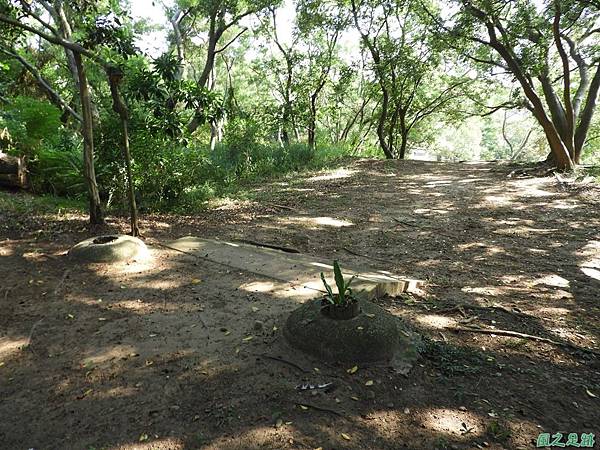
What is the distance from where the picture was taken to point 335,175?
11039 mm

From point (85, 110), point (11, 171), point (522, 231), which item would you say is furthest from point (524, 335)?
point (11, 171)

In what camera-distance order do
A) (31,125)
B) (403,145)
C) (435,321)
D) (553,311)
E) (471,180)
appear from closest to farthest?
(435,321)
(553,311)
(31,125)
(471,180)
(403,145)

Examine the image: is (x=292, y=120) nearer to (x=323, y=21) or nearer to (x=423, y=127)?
(x=323, y=21)

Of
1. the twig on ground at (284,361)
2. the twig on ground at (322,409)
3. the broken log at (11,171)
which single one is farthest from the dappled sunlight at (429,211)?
the broken log at (11,171)

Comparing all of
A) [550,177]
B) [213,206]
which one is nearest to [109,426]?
[213,206]

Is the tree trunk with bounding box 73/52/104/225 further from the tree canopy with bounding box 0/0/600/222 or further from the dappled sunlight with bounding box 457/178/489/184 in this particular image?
the dappled sunlight with bounding box 457/178/489/184

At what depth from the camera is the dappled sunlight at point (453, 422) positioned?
210 centimetres

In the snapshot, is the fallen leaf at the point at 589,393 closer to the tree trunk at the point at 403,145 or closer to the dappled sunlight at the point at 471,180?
the dappled sunlight at the point at 471,180

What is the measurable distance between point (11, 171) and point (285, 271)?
582 cm

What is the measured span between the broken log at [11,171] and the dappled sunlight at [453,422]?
7.70 m

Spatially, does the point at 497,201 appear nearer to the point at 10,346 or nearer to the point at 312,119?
the point at 312,119

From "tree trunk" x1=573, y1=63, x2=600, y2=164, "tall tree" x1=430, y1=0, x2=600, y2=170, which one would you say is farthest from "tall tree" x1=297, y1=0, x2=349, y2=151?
"tree trunk" x1=573, y1=63, x2=600, y2=164

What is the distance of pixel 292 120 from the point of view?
13742 mm

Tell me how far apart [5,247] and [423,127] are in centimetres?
2329
